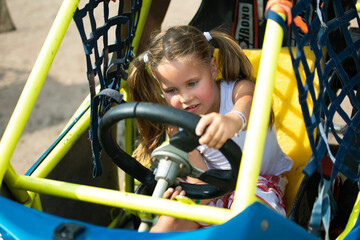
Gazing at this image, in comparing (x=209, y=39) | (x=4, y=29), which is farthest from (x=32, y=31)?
(x=209, y=39)

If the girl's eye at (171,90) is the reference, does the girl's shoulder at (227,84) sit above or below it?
below

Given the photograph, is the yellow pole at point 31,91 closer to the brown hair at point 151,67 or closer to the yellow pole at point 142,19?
the brown hair at point 151,67

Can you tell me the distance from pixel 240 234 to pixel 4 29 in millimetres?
3495

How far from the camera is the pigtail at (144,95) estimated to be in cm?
144

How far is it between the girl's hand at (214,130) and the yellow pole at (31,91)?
0.41 metres

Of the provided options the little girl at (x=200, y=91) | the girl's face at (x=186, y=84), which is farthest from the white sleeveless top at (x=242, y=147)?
the girl's face at (x=186, y=84)

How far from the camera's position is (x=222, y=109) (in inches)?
56.3

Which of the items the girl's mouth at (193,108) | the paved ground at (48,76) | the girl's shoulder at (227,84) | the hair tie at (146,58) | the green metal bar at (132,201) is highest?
the hair tie at (146,58)

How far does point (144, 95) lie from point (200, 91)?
26 centimetres

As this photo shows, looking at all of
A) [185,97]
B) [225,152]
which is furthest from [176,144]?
[185,97]

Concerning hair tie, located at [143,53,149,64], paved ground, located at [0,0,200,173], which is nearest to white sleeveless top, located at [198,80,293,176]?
hair tie, located at [143,53,149,64]

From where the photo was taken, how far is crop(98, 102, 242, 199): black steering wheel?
962mm

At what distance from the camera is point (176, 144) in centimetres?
104

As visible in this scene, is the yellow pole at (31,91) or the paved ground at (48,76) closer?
the yellow pole at (31,91)
